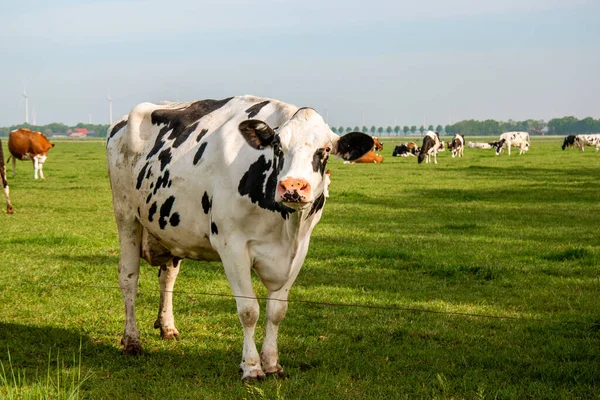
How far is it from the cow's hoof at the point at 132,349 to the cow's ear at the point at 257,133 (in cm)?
215

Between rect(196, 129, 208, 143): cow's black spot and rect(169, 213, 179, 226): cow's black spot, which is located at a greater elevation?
rect(196, 129, 208, 143): cow's black spot

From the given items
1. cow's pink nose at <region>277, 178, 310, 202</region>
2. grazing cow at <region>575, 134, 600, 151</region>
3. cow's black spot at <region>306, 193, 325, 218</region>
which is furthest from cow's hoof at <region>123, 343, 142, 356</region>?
grazing cow at <region>575, 134, 600, 151</region>

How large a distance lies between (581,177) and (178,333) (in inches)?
940

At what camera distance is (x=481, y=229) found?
14.6 metres

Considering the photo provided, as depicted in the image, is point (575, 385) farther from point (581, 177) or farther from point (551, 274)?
point (581, 177)

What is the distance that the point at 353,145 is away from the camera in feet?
19.7

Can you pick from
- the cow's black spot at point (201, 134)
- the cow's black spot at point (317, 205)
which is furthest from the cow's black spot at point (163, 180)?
the cow's black spot at point (317, 205)

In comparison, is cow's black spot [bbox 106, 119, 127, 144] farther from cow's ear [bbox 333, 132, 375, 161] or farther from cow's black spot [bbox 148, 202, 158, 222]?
cow's ear [bbox 333, 132, 375, 161]

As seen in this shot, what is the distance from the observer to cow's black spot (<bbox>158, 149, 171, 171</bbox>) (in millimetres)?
6875

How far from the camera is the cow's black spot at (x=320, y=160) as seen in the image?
5.62m

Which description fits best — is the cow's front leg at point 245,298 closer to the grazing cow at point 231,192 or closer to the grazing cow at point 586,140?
the grazing cow at point 231,192

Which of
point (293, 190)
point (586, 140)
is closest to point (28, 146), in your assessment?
point (293, 190)

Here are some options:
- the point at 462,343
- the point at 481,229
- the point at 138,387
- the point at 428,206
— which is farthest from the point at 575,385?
the point at 428,206

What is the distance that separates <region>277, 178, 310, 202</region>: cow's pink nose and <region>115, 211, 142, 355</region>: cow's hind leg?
2.43 metres
